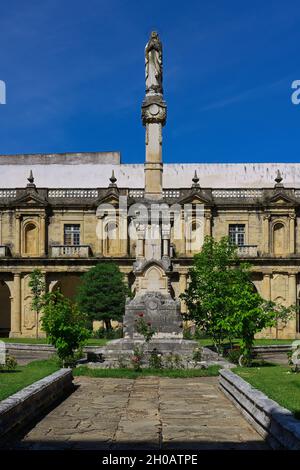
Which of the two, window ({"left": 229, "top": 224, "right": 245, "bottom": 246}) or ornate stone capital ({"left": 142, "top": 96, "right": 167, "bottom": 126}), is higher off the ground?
ornate stone capital ({"left": 142, "top": 96, "right": 167, "bottom": 126})

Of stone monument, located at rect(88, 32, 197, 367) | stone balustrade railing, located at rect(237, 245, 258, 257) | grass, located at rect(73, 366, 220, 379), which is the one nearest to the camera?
grass, located at rect(73, 366, 220, 379)

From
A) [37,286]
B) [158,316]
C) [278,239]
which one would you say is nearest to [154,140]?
[158,316]

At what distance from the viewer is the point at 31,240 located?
1843 inches

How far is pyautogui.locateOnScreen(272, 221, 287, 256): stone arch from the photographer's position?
4638 centimetres

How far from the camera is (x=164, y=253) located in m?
23.1

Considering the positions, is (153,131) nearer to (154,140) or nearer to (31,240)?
(154,140)

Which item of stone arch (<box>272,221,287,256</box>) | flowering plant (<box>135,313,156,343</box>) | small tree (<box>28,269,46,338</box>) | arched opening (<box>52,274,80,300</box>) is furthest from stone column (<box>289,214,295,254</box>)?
flowering plant (<box>135,313,156,343</box>)

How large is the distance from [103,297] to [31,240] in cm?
1062

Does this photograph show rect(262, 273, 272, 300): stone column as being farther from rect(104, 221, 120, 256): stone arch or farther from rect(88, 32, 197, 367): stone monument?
rect(88, 32, 197, 367): stone monument

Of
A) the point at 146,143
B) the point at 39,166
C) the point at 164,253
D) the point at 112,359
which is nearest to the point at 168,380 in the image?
the point at 112,359

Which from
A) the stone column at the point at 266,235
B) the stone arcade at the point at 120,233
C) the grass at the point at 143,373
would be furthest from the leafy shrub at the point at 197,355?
the stone column at the point at 266,235

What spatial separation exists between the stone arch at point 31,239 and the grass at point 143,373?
27929 mm
